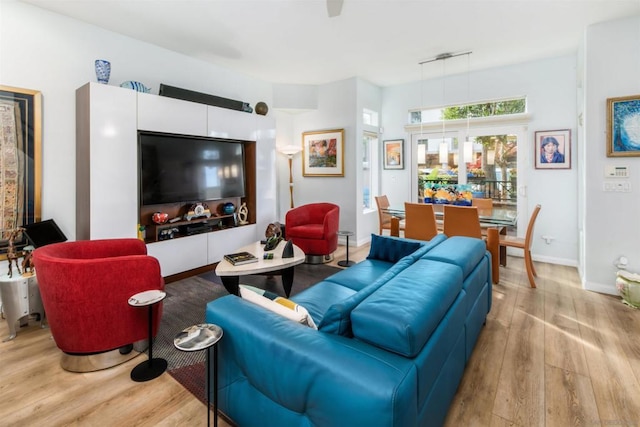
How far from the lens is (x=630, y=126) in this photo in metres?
3.34

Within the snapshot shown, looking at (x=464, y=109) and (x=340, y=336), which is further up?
(x=464, y=109)

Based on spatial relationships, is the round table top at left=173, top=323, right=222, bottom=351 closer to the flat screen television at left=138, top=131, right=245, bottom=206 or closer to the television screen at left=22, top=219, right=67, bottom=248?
the television screen at left=22, top=219, right=67, bottom=248

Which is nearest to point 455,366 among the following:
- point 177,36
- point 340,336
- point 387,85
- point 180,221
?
point 340,336

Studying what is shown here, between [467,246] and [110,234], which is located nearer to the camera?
[467,246]

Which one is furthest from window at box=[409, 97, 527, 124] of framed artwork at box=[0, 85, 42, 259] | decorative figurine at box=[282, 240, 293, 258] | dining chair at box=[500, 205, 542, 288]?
framed artwork at box=[0, 85, 42, 259]

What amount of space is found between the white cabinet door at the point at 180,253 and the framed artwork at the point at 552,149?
4.96 meters

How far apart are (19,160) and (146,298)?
86.0 inches

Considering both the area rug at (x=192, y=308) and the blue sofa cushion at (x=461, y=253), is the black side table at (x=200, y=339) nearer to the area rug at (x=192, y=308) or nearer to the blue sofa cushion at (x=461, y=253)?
the area rug at (x=192, y=308)

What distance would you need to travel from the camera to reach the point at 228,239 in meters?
4.62

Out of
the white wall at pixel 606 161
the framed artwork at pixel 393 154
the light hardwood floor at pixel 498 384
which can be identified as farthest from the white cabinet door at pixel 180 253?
the white wall at pixel 606 161

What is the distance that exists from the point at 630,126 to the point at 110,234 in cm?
555

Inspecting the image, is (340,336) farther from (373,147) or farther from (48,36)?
(373,147)

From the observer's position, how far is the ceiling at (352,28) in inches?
123

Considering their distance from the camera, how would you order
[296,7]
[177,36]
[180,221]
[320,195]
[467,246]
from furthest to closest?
[320,195], [180,221], [177,36], [296,7], [467,246]
